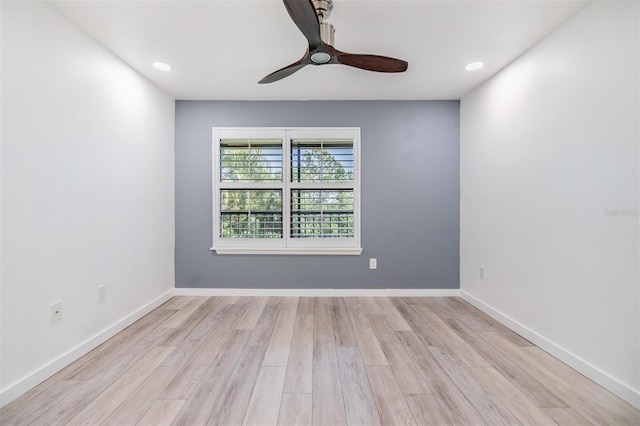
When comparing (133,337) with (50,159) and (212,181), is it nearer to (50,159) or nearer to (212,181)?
(50,159)

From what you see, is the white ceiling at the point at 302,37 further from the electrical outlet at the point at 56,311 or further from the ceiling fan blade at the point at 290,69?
the electrical outlet at the point at 56,311

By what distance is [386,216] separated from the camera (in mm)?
3285

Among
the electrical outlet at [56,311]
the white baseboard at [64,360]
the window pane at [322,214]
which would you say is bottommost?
the white baseboard at [64,360]

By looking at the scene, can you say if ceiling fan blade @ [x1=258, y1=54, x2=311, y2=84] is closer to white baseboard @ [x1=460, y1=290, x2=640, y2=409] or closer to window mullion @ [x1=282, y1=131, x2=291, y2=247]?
window mullion @ [x1=282, y1=131, x2=291, y2=247]

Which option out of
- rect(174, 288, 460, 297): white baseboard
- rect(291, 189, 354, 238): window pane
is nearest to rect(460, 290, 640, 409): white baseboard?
rect(174, 288, 460, 297): white baseboard

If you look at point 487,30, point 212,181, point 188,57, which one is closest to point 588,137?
point 487,30

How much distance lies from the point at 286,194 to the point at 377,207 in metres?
1.11

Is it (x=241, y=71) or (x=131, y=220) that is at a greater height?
(x=241, y=71)

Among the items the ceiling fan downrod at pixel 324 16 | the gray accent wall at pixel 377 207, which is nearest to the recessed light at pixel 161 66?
the gray accent wall at pixel 377 207

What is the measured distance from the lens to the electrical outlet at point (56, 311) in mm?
1753

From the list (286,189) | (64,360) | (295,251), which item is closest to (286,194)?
(286,189)

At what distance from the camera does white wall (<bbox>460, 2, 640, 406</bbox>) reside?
1.53 m

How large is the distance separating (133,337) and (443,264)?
3.24 metres

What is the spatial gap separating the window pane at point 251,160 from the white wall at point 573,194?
231 centimetres
